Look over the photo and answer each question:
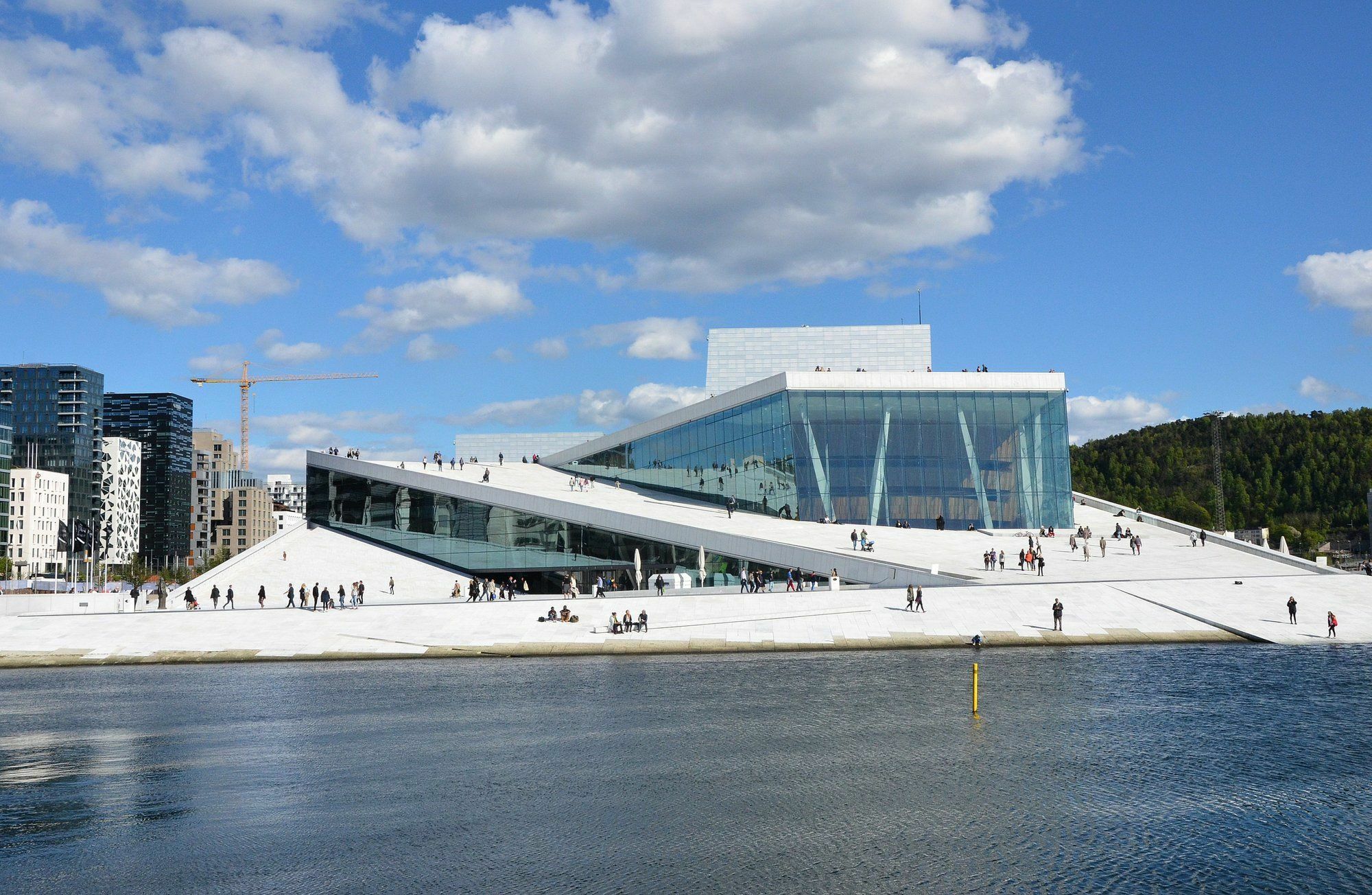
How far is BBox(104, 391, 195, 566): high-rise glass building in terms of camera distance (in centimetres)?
17788

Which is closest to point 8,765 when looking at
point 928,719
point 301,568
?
point 928,719

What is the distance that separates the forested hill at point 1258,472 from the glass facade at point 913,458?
62.2 metres

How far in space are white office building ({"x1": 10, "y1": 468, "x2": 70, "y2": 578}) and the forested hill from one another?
Result: 109 m

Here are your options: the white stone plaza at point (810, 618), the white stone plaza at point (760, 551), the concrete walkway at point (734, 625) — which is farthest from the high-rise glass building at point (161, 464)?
the concrete walkway at point (734, 625)

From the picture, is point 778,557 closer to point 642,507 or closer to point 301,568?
point 642,507

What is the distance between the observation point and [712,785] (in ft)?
53.5

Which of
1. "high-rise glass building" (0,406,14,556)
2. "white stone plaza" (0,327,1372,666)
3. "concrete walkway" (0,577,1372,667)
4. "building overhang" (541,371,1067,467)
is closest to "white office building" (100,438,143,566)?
"high-rise glass building" (0,406,14,556)

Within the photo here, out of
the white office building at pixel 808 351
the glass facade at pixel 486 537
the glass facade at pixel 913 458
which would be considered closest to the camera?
the glass facade at pixel 486 537

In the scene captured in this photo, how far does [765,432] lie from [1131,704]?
36111 millimetres

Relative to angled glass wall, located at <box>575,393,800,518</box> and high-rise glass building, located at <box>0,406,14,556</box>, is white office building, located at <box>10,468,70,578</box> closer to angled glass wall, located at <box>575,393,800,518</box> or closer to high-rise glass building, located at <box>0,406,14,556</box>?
high-rise glass building, located at <box>0,406,14,556</box>

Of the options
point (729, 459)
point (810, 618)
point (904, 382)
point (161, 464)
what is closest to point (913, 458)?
point (904, 382)

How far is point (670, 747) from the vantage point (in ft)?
62.6

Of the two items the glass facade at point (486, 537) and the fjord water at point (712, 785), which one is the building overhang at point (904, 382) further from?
the fjord water at point (712, 785)

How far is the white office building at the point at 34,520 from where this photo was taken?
12575 cm
